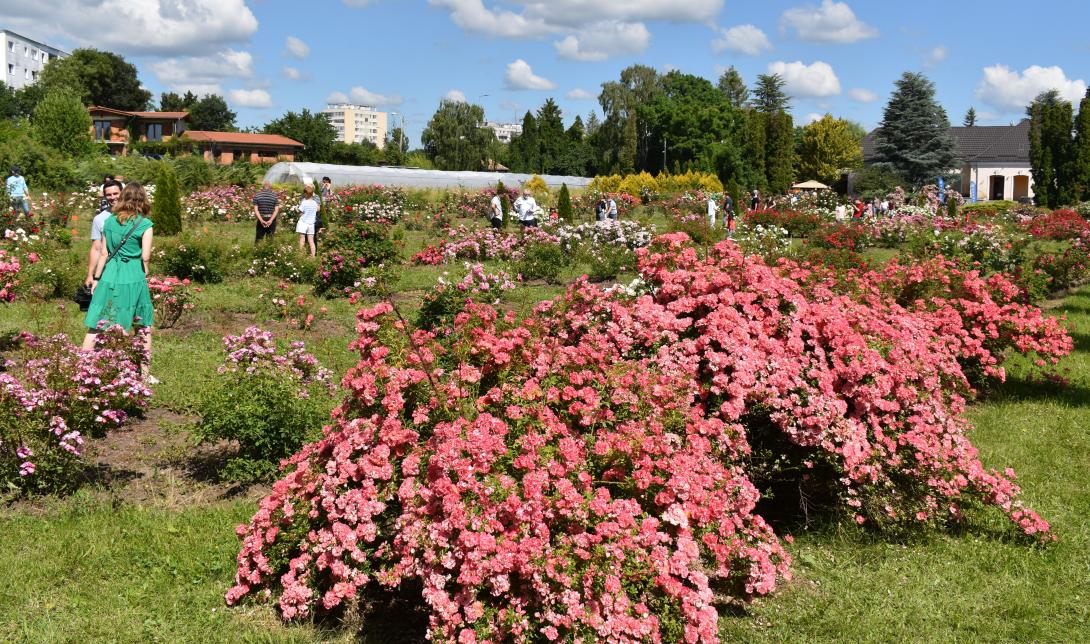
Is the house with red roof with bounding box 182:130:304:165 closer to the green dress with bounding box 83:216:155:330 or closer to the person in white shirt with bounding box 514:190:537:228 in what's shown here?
the person in white shirt with bounding box 514:190:537:228

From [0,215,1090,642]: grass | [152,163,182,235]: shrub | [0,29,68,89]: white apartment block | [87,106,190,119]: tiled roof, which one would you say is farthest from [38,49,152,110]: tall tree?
[0,215,1090,642]: grass

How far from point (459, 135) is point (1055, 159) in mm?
40180

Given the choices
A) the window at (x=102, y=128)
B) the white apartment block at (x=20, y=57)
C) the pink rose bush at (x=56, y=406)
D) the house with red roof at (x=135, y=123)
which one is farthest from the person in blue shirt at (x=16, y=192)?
the white apartment block at (x=20, y=57)

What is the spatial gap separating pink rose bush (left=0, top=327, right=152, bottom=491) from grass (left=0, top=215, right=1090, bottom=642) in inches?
8.3

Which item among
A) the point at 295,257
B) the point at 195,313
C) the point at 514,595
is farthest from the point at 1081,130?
the point at 514,595

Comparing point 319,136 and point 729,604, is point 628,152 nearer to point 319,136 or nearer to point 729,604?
point 319,136

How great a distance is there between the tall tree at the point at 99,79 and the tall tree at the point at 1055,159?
67927 millimetres

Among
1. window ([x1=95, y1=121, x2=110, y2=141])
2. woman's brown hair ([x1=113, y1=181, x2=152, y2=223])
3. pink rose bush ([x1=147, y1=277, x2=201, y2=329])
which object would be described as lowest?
pink rose bush ([x1=147, y1=277, x2=201, y2=329])

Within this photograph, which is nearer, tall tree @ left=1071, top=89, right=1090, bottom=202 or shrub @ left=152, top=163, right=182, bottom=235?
shrub @ left=152, top=163, right=182, bottom=235

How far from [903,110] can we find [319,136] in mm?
46828

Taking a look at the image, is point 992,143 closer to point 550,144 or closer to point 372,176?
point 550,144

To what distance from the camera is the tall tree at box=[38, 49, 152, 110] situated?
71.1m

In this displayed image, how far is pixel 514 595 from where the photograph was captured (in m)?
3.17

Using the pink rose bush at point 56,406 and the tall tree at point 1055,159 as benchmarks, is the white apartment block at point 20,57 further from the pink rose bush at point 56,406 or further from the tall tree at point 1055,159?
the pink rose bush at point 56,406
